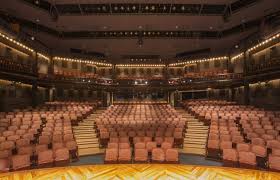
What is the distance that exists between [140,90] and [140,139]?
9846 mm

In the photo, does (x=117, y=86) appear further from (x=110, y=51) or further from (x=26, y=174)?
(x=26, y=174)

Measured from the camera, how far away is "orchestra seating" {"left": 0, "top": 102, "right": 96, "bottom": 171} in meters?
5.43

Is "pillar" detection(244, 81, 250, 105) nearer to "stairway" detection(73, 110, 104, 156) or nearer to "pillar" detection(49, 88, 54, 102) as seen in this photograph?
"stairway" detection(73, 110, 104, 156)

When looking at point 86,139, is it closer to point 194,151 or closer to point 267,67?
point 194,151

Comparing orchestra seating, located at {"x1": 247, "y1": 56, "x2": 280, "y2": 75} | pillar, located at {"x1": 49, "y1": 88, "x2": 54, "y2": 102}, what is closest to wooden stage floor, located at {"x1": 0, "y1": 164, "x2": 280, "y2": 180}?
orchestra seating, located at {"x1": 247, "y1": 56, "x2": 280, "y2": 75}

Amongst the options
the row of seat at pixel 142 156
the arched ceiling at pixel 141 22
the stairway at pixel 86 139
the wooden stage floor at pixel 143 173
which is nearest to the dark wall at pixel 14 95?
the arched ceiling at pixel 141 22

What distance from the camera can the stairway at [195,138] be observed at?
7.95m

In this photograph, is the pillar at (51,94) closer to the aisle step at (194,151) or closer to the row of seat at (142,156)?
the aisle step at (194,151)

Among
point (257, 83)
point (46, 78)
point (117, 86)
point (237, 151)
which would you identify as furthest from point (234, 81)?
point (46, 78)

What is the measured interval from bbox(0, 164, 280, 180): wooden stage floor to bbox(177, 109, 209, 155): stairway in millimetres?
3044

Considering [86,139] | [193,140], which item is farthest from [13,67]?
[193,140]

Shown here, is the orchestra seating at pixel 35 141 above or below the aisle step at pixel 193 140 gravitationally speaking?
above

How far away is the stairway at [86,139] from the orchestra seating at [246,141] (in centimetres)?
390

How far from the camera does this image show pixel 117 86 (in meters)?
16.8
